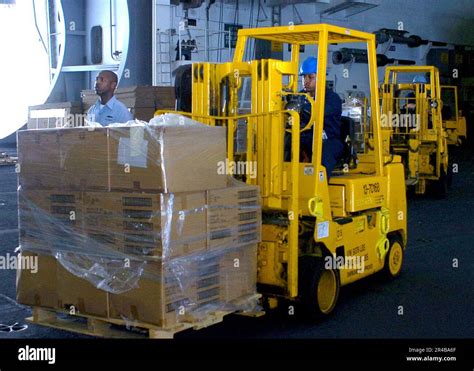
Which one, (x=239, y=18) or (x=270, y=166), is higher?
(x=239, y=18)

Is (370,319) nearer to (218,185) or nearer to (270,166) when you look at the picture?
(270,166)

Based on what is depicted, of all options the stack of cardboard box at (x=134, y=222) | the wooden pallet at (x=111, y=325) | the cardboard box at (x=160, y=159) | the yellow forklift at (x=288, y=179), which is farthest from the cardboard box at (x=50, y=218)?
the yellow forklift at (x=288, y=179)

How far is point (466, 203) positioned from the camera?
13.1 meters

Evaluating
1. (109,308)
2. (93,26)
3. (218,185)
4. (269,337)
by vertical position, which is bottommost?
(269,337)

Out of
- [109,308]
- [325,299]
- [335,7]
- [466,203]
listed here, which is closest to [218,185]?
[109,308]

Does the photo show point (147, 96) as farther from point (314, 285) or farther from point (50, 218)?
point (50, 218)

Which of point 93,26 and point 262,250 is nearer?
point 262,250

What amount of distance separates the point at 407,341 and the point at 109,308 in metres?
2.08

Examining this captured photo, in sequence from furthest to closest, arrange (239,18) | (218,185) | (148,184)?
(239,18) → (218,185) → (148,184)

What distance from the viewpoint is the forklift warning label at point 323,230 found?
565 cm

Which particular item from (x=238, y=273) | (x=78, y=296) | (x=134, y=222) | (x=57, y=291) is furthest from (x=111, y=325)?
(x=238, y=273)

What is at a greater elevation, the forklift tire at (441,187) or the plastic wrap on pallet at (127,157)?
the plastic wrap on pallet at (127,157)

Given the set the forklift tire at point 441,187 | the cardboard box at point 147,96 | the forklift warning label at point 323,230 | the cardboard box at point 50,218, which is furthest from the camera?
the cardboard box at point 147,96

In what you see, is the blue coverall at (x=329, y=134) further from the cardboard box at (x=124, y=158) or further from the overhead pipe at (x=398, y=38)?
the overhead pipe at (x=398, y=38)
